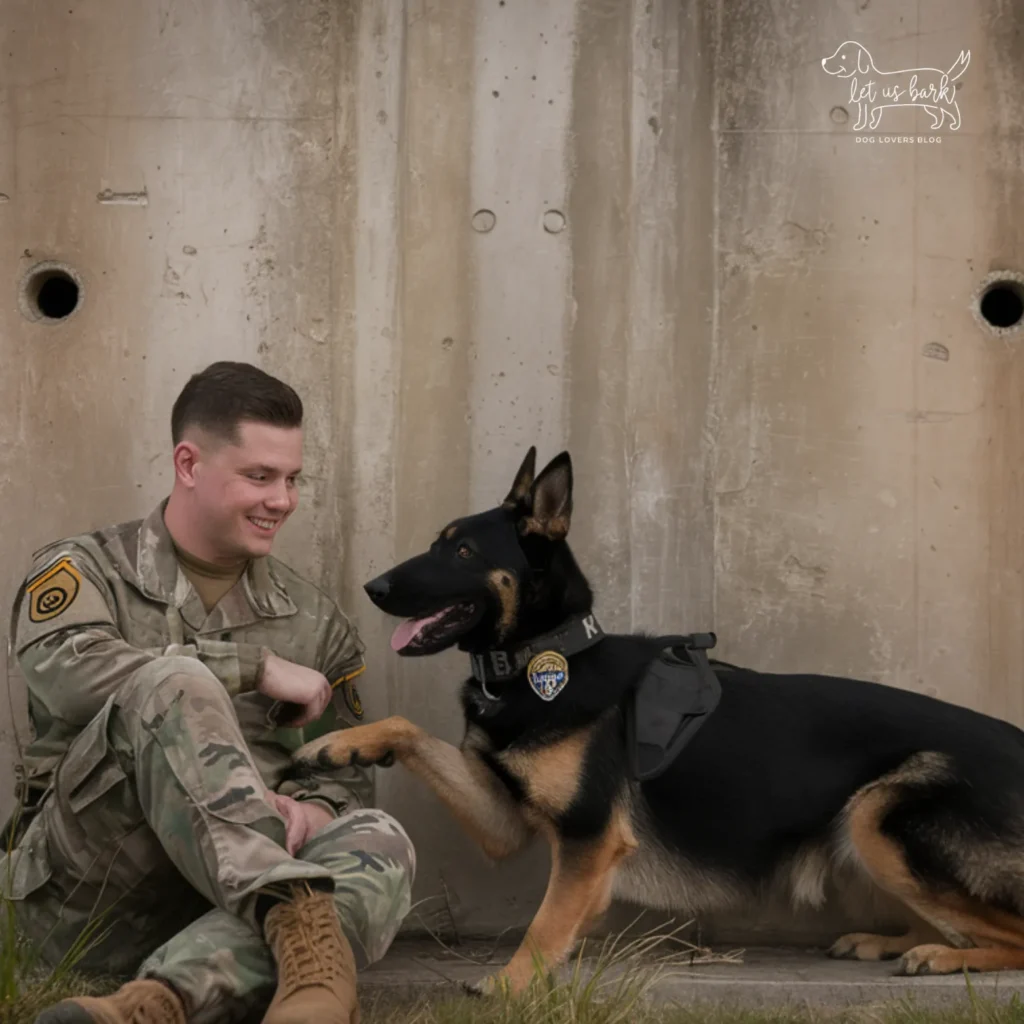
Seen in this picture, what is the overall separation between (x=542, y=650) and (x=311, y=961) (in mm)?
1337

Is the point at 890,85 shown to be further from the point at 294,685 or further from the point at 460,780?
the point at 294,685

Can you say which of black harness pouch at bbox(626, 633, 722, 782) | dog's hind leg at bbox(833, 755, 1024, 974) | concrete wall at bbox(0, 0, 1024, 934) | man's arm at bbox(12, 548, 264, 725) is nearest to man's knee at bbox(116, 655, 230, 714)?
man's arm at bbox(12, 548, 264, 725)

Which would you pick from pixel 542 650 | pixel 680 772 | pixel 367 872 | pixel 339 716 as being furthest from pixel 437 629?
pixel 367 872

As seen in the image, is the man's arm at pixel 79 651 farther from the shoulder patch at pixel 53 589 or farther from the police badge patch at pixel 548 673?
the police badge patch at pixel 548 673

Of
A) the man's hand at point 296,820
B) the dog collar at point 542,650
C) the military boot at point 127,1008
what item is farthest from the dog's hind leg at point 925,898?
the military boot at point 127,1008

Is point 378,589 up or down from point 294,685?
up

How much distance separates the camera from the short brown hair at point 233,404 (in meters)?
3.42

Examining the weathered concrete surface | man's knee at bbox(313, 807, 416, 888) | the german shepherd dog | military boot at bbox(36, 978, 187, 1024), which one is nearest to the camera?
military boot at bbox(36, 978, 187, 1024)

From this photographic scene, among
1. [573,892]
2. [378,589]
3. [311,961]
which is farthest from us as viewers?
[378,589]

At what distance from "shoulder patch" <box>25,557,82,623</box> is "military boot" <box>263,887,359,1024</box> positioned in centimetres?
105

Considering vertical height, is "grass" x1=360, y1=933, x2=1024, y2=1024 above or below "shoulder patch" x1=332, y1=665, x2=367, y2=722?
below

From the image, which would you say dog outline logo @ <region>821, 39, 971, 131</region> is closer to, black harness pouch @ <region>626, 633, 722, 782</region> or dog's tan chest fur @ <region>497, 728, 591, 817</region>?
black harness pouch @ <region>626, 633, 722, 782</region>

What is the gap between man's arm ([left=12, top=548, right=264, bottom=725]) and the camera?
9.98 feet

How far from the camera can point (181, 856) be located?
107 inches
